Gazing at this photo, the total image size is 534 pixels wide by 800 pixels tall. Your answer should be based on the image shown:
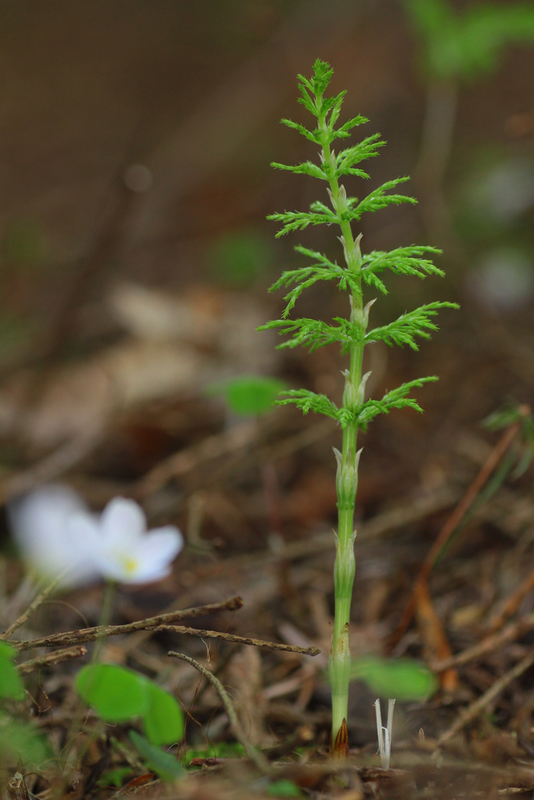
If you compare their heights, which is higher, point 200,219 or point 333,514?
point 200,219

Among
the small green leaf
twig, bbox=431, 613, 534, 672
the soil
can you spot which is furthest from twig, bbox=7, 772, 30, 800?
twig, bbox=431, 613, 534, 672

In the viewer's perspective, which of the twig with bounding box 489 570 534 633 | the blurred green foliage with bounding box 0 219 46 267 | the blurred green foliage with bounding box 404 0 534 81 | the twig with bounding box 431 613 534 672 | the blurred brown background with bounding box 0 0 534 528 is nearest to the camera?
the twig with bounding box 431 613 534 672

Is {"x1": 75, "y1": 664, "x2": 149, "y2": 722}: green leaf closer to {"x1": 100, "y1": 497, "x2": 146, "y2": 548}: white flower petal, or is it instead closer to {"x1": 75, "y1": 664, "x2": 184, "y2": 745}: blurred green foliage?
{"x1": 75, "y1": 664, "x2": 184, "y2": 745}: blurred green foliage

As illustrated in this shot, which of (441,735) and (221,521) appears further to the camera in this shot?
(221,521)

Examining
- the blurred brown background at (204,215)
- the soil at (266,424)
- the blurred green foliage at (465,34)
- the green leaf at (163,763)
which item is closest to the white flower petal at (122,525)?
the soil at (266,424)

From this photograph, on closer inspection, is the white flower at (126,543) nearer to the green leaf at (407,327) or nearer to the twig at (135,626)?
the twig at (135,626)

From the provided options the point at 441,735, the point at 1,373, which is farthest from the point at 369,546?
the point at 1,373

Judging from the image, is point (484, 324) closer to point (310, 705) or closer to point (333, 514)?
point (333, 514)
